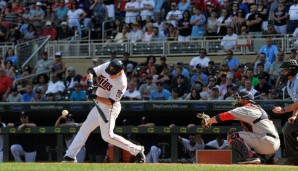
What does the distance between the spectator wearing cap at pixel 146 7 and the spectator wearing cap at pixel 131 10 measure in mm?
167

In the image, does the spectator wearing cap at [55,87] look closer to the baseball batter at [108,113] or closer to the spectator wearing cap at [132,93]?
the spectator wearing cap at [132,93]

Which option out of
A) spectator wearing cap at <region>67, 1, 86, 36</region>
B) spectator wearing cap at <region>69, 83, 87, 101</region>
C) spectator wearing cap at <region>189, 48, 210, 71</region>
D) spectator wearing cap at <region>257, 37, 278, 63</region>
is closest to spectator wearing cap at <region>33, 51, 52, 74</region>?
spectator wearing cap at <region>67, 1, 86, 36</region>

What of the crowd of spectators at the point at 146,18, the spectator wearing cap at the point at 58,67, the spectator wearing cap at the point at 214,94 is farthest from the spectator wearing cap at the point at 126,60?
the spectator wearing cap at the point at 214,94

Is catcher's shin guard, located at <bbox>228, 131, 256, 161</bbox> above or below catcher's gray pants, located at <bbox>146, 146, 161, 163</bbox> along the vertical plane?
above

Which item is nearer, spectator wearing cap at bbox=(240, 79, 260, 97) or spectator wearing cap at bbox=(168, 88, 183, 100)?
spectator wearing cap at bbox=(240, 79, 260, 97)

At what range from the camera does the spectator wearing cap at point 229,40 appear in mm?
20609

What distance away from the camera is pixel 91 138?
20125mm

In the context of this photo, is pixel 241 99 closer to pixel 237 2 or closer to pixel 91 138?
pixel 91 138

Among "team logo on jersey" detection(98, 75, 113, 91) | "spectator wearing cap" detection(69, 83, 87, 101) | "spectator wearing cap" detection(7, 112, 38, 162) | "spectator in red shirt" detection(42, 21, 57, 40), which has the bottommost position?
"spectator wearing cap" detection(7, 112, 38, 162)

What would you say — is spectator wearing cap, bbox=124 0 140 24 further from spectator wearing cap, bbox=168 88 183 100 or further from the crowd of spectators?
spectator wearing cap, bbox=168 88 183 100

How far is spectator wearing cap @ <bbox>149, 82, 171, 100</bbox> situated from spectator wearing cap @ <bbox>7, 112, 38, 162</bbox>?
2639 millimetres

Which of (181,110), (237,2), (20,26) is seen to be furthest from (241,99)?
(20,26)

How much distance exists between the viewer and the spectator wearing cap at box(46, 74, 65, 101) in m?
20.6

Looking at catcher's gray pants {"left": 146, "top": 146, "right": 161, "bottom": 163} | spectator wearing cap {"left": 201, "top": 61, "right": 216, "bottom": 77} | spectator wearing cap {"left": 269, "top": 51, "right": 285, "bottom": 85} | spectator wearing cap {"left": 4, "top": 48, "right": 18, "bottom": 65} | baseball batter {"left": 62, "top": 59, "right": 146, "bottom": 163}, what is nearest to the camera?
baseball batter {"left": 62, "top": 59, "right": 146, "bottom": 163}
